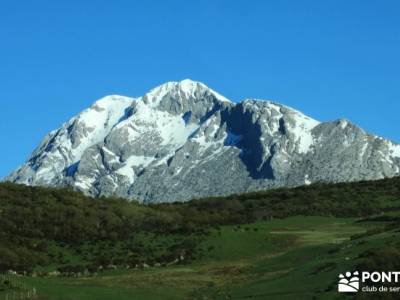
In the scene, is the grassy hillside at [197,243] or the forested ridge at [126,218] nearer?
the grassy hillside at [197,243]

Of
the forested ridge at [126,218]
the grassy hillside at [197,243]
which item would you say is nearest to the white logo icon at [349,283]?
the grassy hillside at [197,243]

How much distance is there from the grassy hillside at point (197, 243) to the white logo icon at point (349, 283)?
0.59 metres

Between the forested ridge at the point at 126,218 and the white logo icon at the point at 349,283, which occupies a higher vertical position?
the forested ridge at the point at 126,218

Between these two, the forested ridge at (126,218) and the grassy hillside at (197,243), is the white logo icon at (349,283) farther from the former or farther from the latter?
the forested ridge at (126,218)

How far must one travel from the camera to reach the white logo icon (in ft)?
133

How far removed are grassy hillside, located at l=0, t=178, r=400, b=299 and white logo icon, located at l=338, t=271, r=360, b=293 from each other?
59 centimetres

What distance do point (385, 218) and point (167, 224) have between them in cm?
3121

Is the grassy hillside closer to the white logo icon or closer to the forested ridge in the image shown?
the forested ridge

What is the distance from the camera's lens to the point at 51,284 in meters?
59.8

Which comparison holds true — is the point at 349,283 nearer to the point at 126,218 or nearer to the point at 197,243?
the point at 197,243

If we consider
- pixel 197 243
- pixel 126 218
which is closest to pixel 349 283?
pixel 197 243

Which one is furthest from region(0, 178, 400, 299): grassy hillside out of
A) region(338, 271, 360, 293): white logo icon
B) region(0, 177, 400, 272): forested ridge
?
region(338, 271, 360, 293): white logo icon

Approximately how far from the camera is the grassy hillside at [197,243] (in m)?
53.6

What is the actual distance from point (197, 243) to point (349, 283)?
5201 cm
